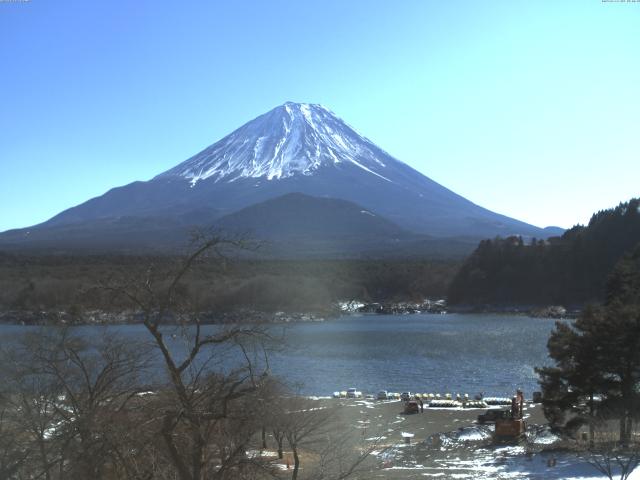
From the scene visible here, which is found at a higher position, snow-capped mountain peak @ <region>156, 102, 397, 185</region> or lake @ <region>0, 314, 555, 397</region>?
snow-capped mountain peak @ <region>156, 102, 397, 185</region>

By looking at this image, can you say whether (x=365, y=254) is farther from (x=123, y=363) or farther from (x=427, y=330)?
(x=123, y=363)

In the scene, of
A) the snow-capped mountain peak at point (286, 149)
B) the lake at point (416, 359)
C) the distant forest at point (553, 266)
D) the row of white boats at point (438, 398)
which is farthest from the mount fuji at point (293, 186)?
the row of white boats at point (438, 398)

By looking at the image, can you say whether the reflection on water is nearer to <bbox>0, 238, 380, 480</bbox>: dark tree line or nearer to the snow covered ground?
the snow covered ground

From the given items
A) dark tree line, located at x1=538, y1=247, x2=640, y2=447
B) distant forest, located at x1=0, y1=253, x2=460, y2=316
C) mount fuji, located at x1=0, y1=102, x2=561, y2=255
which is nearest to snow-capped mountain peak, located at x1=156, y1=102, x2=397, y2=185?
mount fuji, located at x1=0, y1=102, x2=561, y2=255

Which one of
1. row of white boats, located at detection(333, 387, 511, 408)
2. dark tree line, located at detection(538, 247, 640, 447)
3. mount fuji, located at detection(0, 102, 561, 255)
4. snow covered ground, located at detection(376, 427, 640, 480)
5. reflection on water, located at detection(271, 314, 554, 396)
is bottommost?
reflection on water, located at detection(271, 314, 554, 396)

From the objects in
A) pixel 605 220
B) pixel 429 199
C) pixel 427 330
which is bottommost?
pixel 427 330

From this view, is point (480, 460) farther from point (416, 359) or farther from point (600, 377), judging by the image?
point (416, 359)

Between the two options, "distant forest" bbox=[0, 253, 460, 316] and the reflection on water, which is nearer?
the reflection on water

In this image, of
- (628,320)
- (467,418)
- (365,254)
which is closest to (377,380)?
(467,418)
